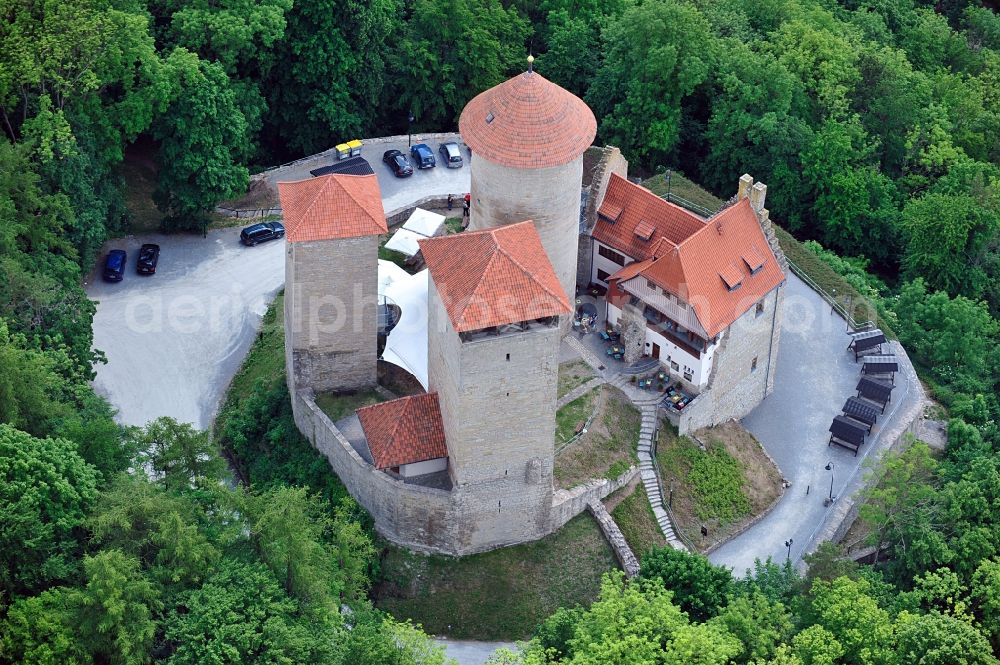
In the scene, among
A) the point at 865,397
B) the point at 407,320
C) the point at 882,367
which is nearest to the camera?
the point at 407,320

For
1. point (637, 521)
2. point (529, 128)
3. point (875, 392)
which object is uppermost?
point (529, 128)

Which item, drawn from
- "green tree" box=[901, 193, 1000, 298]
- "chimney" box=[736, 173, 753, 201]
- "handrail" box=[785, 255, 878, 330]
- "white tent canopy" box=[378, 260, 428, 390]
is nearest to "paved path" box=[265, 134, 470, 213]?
"white tent canopy" box=[378, 260, 428, 390]

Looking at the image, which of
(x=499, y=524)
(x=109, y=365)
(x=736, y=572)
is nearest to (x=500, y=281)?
(x=499, y=524)

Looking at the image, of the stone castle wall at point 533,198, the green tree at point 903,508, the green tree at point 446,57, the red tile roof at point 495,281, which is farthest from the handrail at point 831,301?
the red tile roof at point 495,281

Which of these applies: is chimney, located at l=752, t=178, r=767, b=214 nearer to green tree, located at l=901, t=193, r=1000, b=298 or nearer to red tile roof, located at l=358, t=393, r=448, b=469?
green tree, located at l=901, t=193, r=1000, b=298

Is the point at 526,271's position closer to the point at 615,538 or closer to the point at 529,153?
the point at 529,153

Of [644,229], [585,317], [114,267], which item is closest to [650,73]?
[644,229]
